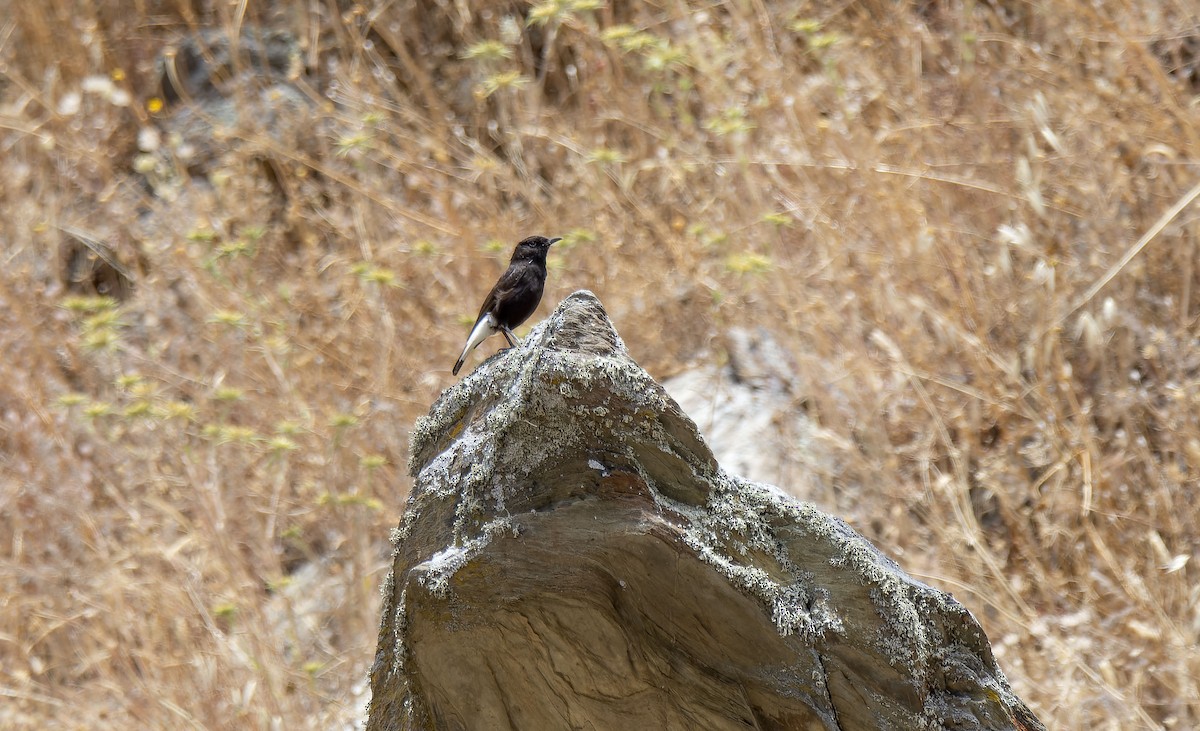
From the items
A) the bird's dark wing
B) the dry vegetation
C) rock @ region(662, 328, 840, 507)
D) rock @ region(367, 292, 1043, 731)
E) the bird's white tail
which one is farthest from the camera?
rock @ region(662, 328, 840, 507)

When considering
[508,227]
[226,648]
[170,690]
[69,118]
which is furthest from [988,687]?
[69,118]

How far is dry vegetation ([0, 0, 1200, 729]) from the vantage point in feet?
13.3

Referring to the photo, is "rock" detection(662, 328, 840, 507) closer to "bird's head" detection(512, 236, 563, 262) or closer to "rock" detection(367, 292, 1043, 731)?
"bird's head" detection(512, 236, 563, 262)

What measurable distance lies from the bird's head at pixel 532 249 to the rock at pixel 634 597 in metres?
1.41

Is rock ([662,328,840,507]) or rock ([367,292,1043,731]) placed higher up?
rock ([367,292,1043,731])

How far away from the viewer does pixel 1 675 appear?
5285 mm

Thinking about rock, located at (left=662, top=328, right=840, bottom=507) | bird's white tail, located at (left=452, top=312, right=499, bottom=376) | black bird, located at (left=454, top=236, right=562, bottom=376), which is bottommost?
rock, located at (left=662, top=328, right=840, bottom=507)

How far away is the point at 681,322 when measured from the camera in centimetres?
553

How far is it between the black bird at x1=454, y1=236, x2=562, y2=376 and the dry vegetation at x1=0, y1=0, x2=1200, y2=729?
71 cm

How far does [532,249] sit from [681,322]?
1.89 m

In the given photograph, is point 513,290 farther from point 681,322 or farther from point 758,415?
point 681,322

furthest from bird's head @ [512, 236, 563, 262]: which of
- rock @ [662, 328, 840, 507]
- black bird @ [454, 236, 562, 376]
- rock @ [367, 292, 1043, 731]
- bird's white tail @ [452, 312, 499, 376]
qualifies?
rock @ [367, 292, 1043, 731]

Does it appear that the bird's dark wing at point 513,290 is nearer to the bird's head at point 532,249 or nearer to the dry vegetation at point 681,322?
the bird's head at point 532,249

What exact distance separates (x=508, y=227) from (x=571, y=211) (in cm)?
49
